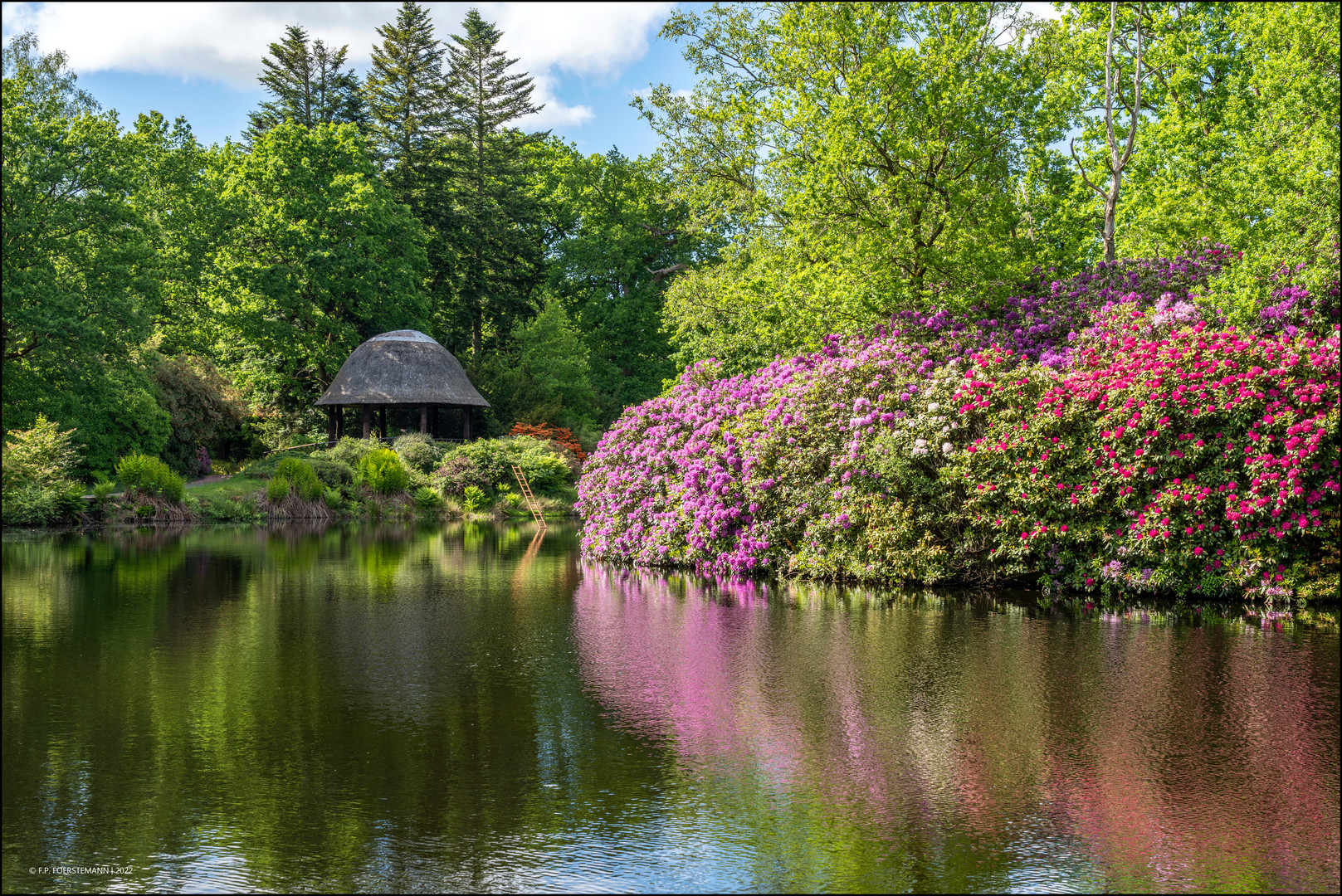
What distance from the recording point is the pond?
4.73 meters

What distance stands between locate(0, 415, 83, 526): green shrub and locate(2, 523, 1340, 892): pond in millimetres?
13837

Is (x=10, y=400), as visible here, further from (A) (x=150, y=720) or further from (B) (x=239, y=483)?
(A) (x=150, y=720)

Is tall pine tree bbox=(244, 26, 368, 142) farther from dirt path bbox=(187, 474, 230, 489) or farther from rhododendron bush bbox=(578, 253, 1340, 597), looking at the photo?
rhododendron bush bbox=(578, 253, 1340, 597)

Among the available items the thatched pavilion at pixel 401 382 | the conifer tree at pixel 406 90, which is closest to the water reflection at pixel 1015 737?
the thatched pavilion at pixel 401 382

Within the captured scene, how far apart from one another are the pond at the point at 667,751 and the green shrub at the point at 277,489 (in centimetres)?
1778

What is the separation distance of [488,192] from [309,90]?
907cm

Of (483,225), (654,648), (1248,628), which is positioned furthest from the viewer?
(483,225)

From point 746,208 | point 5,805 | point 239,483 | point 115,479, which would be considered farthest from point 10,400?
point 5,805

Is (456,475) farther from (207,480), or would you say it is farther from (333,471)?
(207,480)

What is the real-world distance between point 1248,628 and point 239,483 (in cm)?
2760

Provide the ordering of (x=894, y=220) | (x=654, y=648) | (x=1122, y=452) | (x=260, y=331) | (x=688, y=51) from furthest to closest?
(x=260, y=331)
(x=688, y=51)
(x=894, y=220)
(x=1122, y=452)
(x=654, y=648)

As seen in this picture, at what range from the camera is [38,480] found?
24359mm

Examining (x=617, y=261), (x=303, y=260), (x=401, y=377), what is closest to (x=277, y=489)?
(x=401, y=377)

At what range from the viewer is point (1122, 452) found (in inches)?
504
